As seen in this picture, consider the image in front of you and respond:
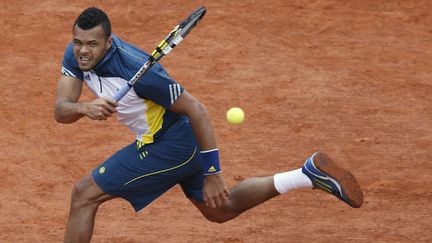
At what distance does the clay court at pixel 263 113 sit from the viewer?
902 centimetres

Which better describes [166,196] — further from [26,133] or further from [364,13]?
[364,13]

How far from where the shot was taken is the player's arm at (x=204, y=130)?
23.6 feet

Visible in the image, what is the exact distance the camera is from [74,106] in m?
7.14

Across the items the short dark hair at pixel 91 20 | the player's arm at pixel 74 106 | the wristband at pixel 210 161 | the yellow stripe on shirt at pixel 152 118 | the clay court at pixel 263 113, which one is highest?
the short dark hair at pixel 91 20

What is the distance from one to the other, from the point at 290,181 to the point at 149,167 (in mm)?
1074

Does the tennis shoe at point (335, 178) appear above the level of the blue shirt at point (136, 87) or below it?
below

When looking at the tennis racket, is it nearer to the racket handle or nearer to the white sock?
the racket handle

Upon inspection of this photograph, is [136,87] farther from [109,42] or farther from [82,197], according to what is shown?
[82,197]

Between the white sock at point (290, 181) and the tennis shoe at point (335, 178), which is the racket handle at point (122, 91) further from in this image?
the tennis shoe at point (335, 178)

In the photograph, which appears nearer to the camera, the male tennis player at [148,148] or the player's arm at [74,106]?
the player's arm at [74,106]

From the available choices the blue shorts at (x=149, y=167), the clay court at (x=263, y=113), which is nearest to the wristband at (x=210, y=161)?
the blue shorts at (x=149, y=167)

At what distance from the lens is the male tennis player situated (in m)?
7.18

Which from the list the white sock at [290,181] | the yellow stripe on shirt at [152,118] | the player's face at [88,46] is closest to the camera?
the player's face at [88,46]

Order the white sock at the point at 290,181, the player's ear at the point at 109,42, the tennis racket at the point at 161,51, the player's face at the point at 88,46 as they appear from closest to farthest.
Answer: the tennis racket at the point at 161,51 < the player's face at the point at 88,46 < the player's ear at the point at 109,42 < the white sock at the point at 290,181
